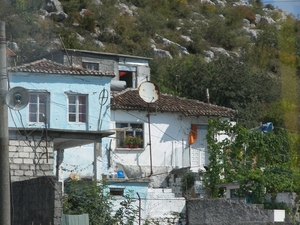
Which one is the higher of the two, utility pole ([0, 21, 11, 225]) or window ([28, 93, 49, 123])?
window ([28, 93, 49, 123])

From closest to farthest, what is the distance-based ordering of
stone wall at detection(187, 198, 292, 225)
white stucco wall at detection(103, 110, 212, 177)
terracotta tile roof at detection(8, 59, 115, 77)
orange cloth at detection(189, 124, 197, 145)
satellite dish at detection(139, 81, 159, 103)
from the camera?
stone wall at detection(187, 198, 292, 225) < terracotta tile roof at detection(8, 59, 115, 77) < satellite dish at detection(139, 81, 159, 103) < white stucco wall at detection(103, 110, 212, 177) < orange cloth at detection(189, 124, 197, 145)

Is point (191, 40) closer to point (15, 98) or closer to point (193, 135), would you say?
point (193, 135)

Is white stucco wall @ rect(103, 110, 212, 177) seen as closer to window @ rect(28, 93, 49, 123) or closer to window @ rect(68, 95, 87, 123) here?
window @ rect(68, 95, 87, 123)

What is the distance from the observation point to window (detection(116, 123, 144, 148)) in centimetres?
2997

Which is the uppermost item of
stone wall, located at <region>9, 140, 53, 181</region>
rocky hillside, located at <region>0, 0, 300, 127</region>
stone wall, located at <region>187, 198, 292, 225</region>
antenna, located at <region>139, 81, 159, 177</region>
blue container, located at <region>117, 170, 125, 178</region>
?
rocky hillside, located at <region>0, 0, 300, 127</region>

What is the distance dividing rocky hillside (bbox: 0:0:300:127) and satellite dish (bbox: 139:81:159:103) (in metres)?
3.77

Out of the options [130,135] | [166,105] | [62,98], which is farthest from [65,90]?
[166,105]

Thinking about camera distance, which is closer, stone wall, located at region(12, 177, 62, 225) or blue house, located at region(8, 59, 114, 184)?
stone wall, located at region(12, 177, 62, 225)

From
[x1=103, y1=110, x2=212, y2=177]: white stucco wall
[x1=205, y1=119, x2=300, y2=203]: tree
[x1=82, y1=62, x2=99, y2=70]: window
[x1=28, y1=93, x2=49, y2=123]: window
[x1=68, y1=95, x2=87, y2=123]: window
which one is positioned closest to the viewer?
→ [x1=28, y1=93, x2=49, y2=123]: window

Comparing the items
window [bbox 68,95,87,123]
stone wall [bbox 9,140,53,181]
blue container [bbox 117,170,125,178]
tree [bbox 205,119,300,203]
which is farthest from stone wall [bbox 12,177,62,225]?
tree [bbox 205,119,300,203]

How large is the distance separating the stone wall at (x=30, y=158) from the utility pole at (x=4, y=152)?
665 centimetres

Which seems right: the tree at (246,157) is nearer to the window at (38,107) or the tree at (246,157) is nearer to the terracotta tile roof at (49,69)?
the terracotta tile roof at (49,69)

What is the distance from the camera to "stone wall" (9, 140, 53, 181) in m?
20.5

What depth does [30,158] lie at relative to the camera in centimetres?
2080
